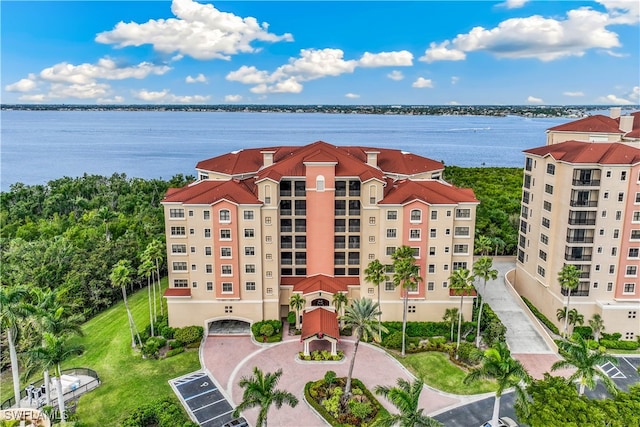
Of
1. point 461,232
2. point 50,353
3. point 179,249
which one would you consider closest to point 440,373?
point 461,232

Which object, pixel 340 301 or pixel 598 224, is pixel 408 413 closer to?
pixel 340 301

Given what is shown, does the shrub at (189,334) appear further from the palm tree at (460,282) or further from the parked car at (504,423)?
the parked car at (504,423)

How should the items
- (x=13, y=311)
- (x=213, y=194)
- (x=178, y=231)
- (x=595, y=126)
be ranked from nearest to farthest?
(x=13, y=311) → (x=213, y=194) → (x=178, y=231) → (x=595, y=126)

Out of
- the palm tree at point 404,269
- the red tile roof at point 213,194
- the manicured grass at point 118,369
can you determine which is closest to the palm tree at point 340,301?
the palm tree at point 404,269

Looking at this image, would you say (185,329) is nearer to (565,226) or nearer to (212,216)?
(212,216)

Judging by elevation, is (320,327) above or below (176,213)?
below

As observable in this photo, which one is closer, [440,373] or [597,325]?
[440,373]

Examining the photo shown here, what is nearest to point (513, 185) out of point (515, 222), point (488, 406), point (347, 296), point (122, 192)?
point (515, 222)
